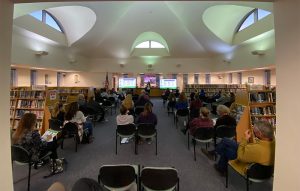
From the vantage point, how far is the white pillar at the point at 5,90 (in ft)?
6.15

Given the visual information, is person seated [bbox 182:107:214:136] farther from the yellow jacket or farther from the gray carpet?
the yellow jacket

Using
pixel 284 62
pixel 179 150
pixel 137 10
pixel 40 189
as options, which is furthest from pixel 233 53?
pixel 40 189

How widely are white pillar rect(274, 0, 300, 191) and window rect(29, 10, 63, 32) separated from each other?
33.5 feet

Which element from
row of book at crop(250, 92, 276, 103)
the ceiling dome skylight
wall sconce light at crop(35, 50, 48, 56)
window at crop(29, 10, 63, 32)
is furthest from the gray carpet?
the ceiling dome skylight

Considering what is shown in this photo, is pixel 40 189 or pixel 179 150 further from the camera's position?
pixel 179 150

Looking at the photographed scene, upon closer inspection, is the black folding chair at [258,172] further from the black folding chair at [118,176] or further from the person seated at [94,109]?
the person seated at [94,109]

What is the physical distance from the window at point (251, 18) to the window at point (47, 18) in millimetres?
11132

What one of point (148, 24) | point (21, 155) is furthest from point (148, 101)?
point (148, 24)

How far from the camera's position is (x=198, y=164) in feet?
13.1

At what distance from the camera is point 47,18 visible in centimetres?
1033

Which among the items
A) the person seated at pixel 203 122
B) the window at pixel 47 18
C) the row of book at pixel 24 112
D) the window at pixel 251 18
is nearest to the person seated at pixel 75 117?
the row of book at pixel 24 112

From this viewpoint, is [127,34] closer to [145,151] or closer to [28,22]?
[28,22]

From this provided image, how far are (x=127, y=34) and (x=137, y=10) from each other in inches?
105

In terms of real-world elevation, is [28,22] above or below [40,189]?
above
